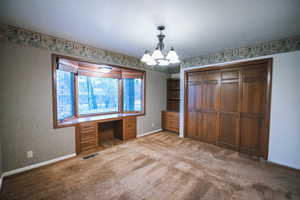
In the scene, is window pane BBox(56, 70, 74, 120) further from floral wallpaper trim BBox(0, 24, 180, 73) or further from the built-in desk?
floral wallpaper trim BBox(0, 24, 180, 73)

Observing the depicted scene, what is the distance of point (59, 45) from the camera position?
256 centimetres

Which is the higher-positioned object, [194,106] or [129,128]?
[194,106]

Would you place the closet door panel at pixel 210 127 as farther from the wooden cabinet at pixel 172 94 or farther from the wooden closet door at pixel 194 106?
the wooden cabinet at pixel 172 94

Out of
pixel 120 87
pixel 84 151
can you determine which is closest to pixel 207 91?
pixel 120 87

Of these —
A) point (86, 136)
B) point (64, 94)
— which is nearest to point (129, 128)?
point (86, 136)

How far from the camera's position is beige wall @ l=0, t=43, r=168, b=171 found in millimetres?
2082

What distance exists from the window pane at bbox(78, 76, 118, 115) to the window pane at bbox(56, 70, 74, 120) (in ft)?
0.73

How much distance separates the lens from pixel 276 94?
2.57 metres

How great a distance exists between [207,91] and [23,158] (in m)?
4.40

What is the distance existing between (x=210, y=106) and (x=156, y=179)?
8.22 feet

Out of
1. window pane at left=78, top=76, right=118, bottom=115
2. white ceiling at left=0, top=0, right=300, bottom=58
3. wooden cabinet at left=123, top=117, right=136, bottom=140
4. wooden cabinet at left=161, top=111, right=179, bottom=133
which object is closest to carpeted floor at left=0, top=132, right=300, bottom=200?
wooden cabinet at left=123, top=117, right=136, bottom=140

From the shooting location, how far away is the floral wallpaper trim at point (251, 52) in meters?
2.45

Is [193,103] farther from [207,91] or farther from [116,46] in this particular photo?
[116,46]

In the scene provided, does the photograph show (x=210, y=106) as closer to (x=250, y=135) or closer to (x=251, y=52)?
(x=250, y=135)
